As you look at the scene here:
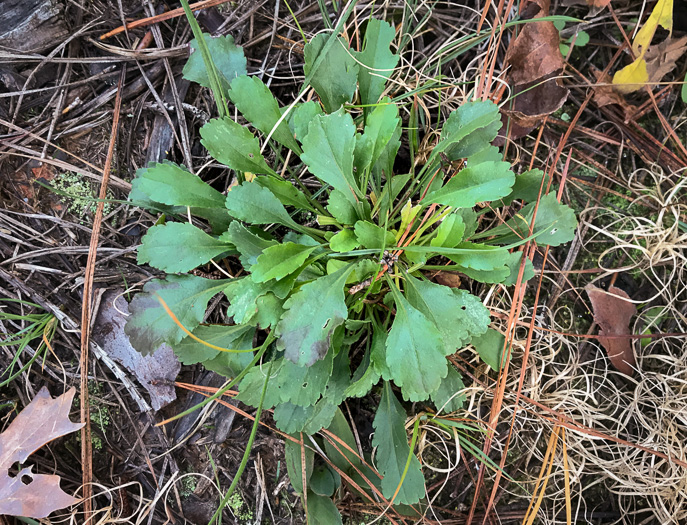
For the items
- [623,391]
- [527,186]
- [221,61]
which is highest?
[221,61]

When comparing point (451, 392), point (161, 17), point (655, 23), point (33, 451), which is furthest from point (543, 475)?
point (161, 17)

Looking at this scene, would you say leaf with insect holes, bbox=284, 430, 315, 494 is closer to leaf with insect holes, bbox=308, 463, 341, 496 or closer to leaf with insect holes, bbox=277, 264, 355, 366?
leaf with insect holes, bbox=308, 463, 341, 496

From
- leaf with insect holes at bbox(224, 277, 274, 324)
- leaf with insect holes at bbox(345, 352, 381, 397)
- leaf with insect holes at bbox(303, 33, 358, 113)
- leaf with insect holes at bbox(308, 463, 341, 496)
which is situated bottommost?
leaf with insect holes at bbox(308, 463, 341, 496)

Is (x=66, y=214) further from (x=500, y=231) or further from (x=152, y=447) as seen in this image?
(x=500, y=231)

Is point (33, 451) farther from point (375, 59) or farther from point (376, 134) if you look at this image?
point (375, 59)

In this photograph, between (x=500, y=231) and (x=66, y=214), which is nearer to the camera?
(x=500, y=231)

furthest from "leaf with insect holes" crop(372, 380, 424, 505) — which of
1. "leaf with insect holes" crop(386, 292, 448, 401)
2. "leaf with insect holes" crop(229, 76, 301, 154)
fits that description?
"leaf with insect holes" crop(229, 76, 301, 154)

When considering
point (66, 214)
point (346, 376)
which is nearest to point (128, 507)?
point (346, 376)
